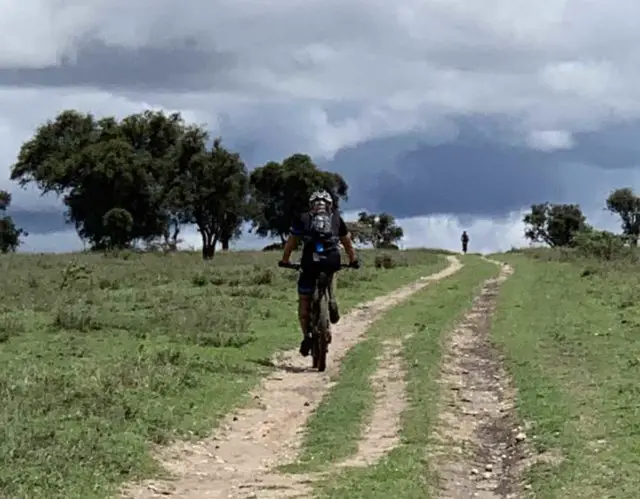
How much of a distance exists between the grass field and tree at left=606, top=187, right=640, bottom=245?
83683mm

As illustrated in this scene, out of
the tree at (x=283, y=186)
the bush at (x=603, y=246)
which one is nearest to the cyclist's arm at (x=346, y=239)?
the bush at (x=603, y=246)

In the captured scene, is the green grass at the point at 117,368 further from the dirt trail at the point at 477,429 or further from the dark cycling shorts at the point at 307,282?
the dirt trail at the point at 477,429

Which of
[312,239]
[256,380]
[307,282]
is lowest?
[256,380]

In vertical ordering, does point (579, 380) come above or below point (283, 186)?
below

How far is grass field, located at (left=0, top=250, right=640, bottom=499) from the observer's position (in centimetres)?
930

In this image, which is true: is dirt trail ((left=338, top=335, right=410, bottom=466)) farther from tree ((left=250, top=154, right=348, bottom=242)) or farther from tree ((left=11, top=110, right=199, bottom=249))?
tree ((left=250, top=154, right=348, bottom=242))

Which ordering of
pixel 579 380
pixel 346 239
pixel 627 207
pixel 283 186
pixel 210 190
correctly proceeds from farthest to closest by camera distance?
pixel 627 207, pixel 283 186, pixel 210 190, pixel 346 239, pixel 579 380

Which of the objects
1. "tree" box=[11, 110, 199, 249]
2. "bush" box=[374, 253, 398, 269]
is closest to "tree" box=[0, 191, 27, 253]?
"tree" box=[11, 110, 199, 249]

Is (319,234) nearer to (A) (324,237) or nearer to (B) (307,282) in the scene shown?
(A) (324,237)

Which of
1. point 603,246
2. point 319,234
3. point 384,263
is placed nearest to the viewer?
point 319,234

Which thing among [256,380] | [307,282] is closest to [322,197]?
[307,282]

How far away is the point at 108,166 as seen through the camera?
231 ft

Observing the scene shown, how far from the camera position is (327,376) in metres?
15.2

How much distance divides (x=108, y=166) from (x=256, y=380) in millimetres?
57368
